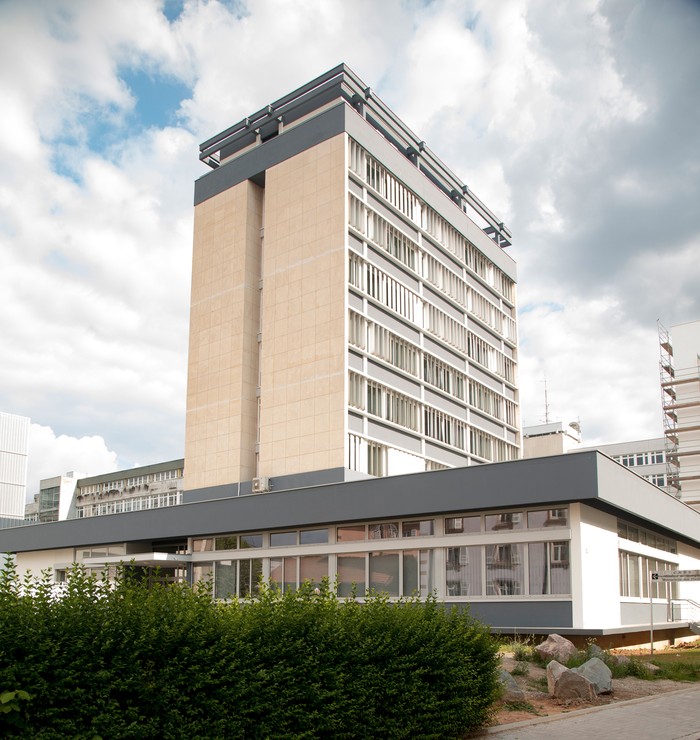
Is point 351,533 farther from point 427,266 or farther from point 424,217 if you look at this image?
point 424,217

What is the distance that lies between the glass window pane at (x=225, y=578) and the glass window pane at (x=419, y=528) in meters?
9.65

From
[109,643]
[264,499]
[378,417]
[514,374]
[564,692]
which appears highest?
[514,374]

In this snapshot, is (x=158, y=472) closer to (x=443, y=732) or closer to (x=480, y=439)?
(x=480, y=439)

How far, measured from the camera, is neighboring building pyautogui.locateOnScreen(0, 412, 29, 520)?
12038 centimetres

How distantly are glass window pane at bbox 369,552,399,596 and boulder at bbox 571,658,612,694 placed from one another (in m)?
13.9

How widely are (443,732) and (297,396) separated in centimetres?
3531

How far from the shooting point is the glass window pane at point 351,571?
3328 cm

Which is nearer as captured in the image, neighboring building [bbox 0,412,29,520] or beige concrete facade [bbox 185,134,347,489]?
beige concrete facade [bbox 185,134,347,489]

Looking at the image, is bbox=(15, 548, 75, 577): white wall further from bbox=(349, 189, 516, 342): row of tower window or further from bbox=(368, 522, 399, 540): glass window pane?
bbox=(349, 189, 516, 342): row of tower window

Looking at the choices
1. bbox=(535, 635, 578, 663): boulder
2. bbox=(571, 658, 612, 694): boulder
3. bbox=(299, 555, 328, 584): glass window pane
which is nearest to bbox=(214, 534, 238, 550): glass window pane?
bbox=(299, 555, 328, 584): glass window pane

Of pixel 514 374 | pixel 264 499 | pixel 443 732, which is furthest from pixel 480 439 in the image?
pixel 443 732

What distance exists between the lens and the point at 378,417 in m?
47.9

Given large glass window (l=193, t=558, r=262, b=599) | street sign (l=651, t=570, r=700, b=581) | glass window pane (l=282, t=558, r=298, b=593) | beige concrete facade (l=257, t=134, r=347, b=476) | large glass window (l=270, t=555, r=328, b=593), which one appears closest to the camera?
street sign (l=651, t=570, r=700, b=581)

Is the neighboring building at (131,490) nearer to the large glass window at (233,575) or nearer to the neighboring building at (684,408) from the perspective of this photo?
the neighboring building at (684,408)
